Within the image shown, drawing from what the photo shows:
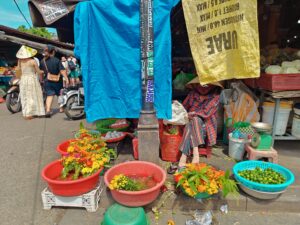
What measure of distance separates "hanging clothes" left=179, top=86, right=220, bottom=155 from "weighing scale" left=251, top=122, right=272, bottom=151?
0.65 m

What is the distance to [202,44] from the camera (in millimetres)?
3484

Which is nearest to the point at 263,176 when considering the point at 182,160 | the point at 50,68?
the point at 182,160

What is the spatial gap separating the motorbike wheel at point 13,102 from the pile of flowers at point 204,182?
803cm

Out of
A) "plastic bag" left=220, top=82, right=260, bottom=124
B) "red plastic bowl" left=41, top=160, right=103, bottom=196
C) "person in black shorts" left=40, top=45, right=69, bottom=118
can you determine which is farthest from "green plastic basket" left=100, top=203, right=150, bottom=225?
"person in black shorts" left=40, top=45, right=69, bottom=118

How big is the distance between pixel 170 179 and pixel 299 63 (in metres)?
2.93

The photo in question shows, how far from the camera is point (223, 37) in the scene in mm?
3373

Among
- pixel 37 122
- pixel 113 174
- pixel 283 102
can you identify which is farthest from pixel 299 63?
pixel 37 122

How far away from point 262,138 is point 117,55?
2.63 metres

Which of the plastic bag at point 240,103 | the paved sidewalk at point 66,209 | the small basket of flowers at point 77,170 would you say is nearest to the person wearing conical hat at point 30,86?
the paved sidewalk at point 66,209

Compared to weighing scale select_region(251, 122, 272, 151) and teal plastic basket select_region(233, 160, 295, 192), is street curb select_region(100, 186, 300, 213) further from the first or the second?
weighing scale select_region(251, 122, 272, 151)

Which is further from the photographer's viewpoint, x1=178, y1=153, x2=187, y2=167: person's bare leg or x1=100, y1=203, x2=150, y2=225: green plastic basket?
x1=178, y1=153, x2=187, y2=167: person's bare leg

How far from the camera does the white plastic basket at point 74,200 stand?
10.4ft

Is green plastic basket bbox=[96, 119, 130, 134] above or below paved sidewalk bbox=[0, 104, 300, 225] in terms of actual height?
above

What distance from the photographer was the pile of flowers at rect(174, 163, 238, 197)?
9.60 ft
